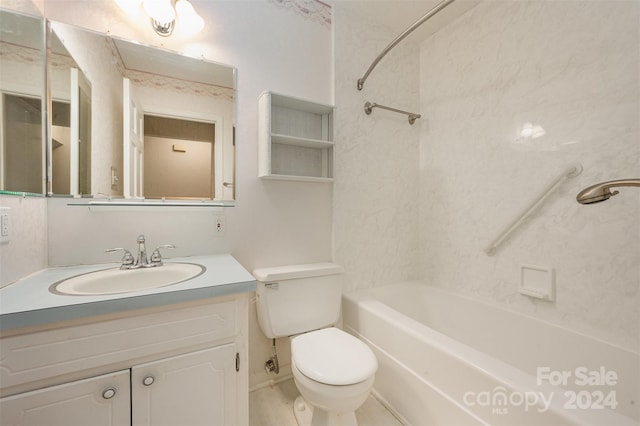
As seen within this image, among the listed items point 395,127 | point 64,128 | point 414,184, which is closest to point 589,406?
point 414,184

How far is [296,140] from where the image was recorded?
1.58 m

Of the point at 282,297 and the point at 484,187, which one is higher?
the point at 484,187

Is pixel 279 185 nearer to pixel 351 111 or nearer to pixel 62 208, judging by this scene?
pixel 351 111

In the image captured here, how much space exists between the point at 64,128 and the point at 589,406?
7.29 ft

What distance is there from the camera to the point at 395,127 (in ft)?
6.70

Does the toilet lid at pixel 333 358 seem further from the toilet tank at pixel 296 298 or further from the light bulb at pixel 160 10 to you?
the light bulb at pixel 160 10

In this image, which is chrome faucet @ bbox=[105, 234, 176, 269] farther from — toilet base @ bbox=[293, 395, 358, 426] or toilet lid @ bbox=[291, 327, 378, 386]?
toilet base @ bbox=[293, 395, 358, 426]

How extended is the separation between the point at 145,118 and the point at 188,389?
48.4 inches

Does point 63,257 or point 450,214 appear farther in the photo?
point 450,214

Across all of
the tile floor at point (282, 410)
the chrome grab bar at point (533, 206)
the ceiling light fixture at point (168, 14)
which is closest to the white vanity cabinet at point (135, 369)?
the tile floor at point (282, 410)

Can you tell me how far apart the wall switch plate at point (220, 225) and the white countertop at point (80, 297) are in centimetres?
40

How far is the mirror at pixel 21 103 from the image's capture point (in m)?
0.90

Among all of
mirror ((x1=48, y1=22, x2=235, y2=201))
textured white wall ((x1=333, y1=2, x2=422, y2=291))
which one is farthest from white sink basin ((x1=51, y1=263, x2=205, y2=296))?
textured white wall ((x1=333, y1=2, x2=422, y2=291))

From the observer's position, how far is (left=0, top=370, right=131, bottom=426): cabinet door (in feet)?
2.30
